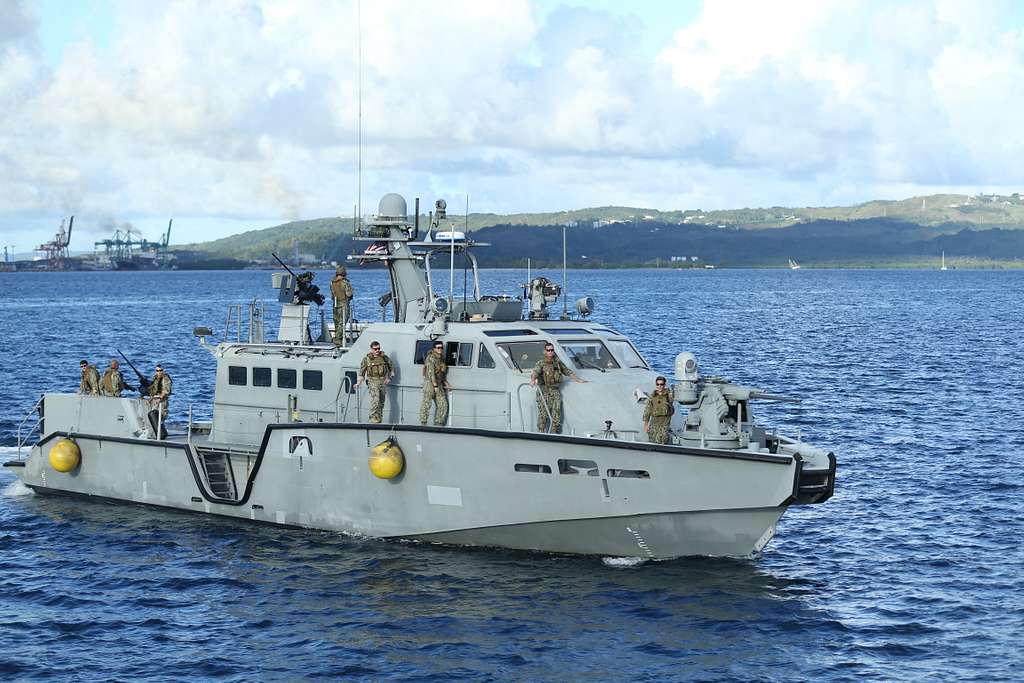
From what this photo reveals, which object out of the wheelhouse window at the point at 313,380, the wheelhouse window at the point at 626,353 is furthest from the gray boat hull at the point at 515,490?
the wheelhouse window at the point at 626,353

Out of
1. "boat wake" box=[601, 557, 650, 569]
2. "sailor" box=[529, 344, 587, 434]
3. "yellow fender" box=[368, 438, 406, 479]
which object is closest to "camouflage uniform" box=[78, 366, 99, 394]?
"yellow fender" box=[368, 438, 406, 479]

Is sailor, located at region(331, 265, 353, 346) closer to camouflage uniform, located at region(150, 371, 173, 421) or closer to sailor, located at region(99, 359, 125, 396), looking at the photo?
camouflage uniform, located at region(150, 371, 173, 421)

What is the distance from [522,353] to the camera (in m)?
21.5

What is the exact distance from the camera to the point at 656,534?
64.7 feet

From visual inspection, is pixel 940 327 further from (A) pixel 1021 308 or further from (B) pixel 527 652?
(B) pixel 527 652

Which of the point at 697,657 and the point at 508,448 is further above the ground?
the point at 508,448

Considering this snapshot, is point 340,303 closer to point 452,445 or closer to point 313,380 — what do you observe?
point 313,380

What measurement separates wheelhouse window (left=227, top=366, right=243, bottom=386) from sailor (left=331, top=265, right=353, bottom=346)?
191cm

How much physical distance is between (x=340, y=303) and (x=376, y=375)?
2671 millimetres

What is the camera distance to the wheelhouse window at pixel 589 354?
21.7m

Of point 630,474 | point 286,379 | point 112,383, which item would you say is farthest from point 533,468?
point 112,383

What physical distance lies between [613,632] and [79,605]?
8.29 metres

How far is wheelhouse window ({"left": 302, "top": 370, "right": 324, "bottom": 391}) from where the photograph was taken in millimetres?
23214

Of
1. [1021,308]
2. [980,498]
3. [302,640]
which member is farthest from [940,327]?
[302,640]
